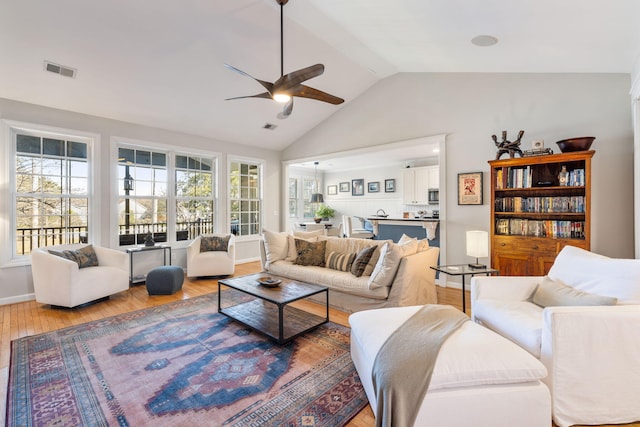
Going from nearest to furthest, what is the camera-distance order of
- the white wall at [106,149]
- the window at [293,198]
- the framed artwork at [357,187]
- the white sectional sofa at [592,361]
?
the white sectional sofa at [592,361] < the white wall at [106,149] < the framed artwork at [357,187] < the window at [293,198]

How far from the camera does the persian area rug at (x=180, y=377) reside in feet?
5.96

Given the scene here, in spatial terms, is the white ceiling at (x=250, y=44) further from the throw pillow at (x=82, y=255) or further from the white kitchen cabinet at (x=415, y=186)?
the white kitchen cabinet at (x=415, y=186)

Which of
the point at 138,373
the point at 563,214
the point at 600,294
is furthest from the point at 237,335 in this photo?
the point at 563,214

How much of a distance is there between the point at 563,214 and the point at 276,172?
5.58 metres

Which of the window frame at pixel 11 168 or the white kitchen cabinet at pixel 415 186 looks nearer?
the window frame at pixel 11 168

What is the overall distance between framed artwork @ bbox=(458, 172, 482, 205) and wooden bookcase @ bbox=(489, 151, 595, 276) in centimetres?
36

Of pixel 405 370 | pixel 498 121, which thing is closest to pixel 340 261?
pixel 405 370

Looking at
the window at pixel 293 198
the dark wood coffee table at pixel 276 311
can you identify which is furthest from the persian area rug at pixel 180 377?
the window at pixel 293 198

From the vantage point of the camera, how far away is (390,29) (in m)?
3.36

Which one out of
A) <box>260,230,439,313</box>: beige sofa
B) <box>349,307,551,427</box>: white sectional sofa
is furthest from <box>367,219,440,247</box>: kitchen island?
<box>349,307,551,427</box>: white sectional sofa

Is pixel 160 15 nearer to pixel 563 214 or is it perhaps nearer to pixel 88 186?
pixel 88 186

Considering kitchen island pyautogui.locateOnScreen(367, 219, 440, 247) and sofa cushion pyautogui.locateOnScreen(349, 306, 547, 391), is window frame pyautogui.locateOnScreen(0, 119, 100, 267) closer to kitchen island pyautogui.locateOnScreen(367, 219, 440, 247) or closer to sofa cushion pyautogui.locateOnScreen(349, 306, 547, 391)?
sofa cushion pyautogui.locateOnScreen(349, 306, 547, 391)

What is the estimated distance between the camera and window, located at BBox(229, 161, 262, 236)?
6.55 m

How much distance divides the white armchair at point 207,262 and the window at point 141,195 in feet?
2.81
